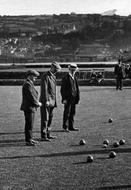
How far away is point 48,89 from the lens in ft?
43.9

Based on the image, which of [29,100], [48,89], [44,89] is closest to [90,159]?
[29,100]

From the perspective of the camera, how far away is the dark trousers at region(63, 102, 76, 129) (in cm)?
1493

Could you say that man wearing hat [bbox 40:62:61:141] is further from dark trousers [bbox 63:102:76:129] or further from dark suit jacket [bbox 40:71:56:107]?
dark trousers [bbox 63:102:76:129]

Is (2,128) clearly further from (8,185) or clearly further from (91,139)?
(8,185)

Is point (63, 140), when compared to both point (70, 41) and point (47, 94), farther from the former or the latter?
point (70, 41)

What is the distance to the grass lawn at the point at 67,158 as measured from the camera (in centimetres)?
911

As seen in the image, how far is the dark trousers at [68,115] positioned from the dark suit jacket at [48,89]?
1498mm

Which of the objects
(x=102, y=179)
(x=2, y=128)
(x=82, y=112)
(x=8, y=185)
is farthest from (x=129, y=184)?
(x=82, y=112)

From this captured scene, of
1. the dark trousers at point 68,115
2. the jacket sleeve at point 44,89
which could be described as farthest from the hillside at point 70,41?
the jacket sleeve at point 44,89

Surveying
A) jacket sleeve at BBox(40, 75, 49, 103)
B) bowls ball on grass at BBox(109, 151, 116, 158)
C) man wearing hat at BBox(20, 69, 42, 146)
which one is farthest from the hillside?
bowls ball on grass at BBox(109, 151, 116, 158)

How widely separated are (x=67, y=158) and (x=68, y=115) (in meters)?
3.93

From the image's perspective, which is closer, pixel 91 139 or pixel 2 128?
pixel 91 139

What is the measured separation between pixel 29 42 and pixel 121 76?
434ft

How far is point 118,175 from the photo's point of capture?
9578 millimetres
